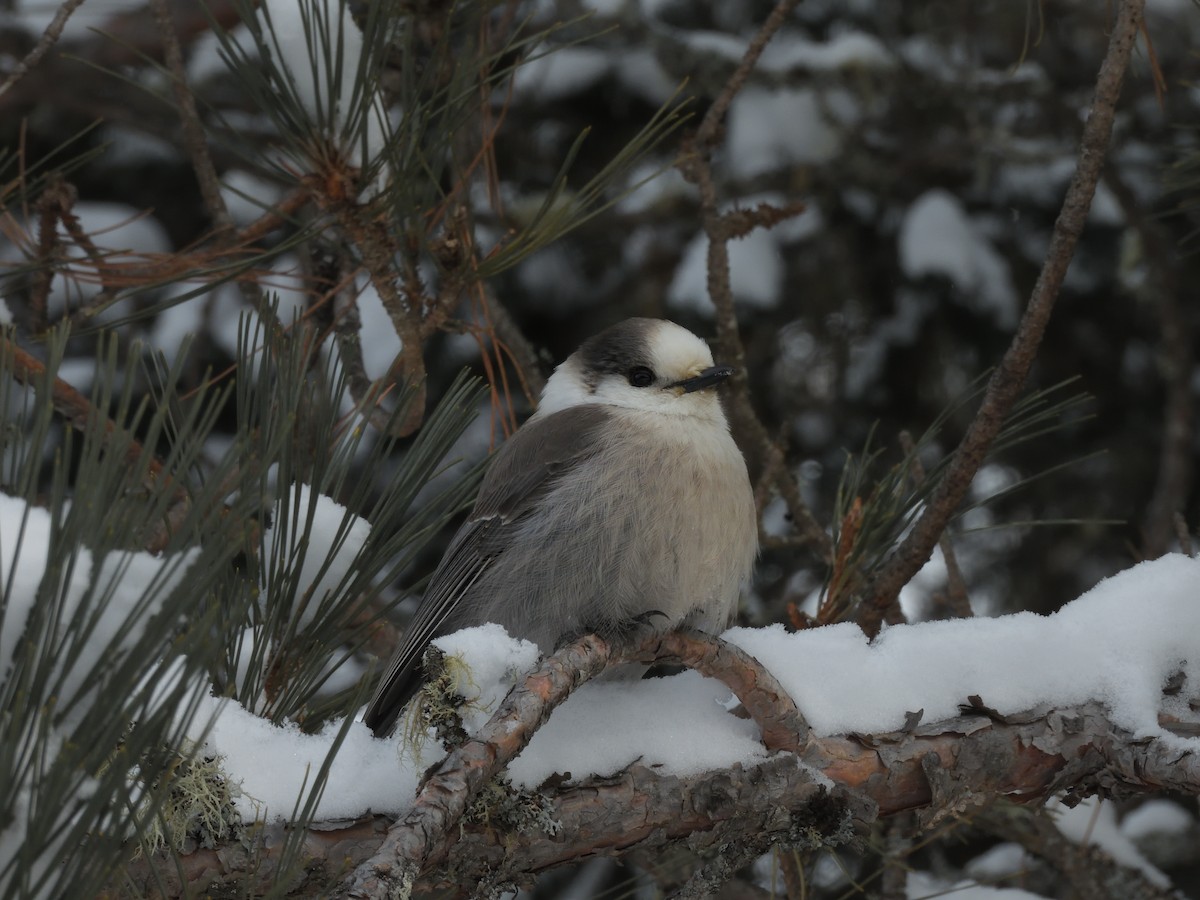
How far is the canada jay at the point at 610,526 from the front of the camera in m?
2.35

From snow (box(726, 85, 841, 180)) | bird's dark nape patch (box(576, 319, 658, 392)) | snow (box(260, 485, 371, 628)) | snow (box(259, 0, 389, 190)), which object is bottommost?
snow (box(260, 485, 371, 628))

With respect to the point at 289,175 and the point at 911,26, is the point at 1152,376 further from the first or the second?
the point at 289,175

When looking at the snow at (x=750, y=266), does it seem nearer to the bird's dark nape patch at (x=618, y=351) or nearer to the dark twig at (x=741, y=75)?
the bird's dark nape patch at (x=618, y=351)

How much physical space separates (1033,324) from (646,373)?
Answer: 90 centimetres

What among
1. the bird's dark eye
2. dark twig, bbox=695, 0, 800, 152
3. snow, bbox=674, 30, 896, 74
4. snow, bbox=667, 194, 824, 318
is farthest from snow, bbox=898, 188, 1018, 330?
the bird's dark eye

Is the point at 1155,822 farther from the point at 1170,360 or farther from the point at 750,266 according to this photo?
the point at 750,266

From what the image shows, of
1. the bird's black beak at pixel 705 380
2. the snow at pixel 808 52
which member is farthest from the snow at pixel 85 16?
the bird's black beak at pixel 705 380

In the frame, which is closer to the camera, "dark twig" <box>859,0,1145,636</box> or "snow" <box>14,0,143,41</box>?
"dark twig" <box>859,0,1145,636</box>

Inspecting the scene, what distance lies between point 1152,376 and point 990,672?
275 cm

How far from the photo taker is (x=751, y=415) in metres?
2.82

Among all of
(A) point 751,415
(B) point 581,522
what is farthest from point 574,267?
(B) point 581,522

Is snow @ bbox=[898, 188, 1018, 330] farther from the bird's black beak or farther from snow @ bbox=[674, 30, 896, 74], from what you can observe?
the bird's black beak

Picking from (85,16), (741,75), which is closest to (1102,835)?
(741,75)

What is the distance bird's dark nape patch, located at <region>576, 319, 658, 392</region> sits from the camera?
9.17ft
